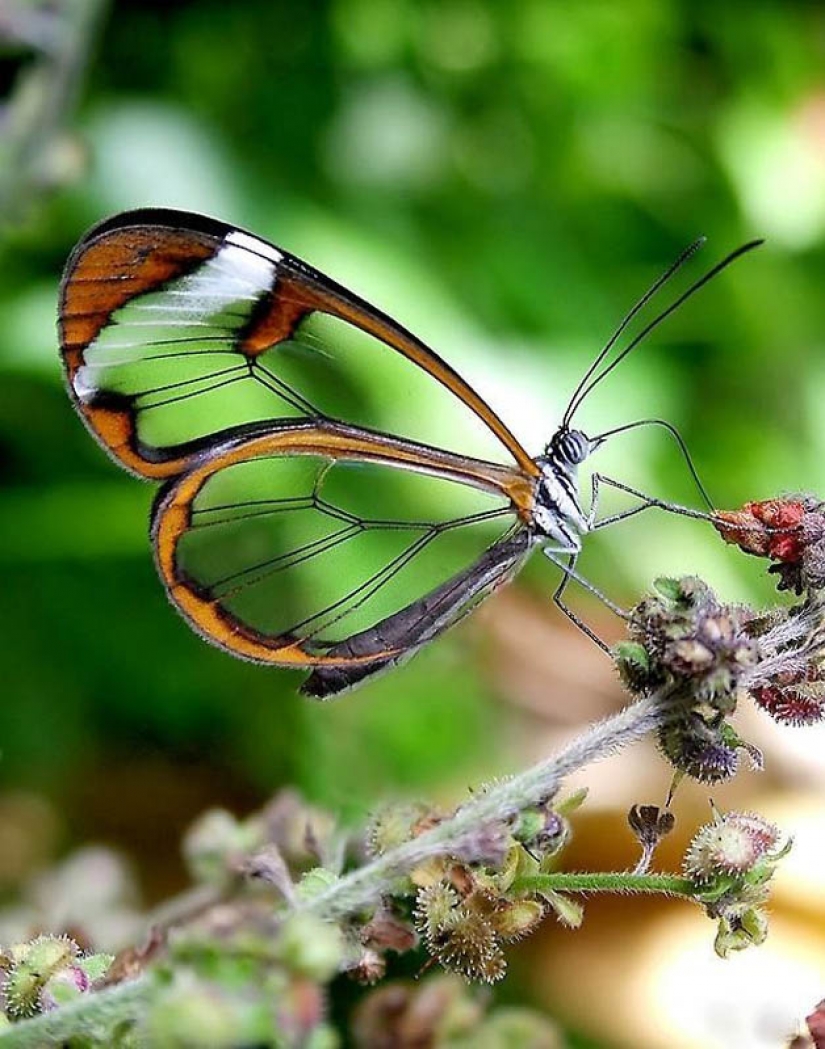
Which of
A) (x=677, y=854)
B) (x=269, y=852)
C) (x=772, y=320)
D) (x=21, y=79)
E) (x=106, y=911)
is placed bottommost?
(x=269, y=852)

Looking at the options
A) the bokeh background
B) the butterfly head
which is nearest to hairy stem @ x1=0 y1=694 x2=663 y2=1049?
the butterfly head

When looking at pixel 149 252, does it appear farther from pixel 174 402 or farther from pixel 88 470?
pixel 88 470

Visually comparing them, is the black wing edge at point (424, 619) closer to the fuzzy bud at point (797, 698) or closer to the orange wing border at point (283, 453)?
the orange wing border at point (283, 453)

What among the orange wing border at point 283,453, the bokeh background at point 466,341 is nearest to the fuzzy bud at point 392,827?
the orange wing border at point 283,453

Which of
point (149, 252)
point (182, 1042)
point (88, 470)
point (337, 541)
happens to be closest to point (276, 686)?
point (88, 470)

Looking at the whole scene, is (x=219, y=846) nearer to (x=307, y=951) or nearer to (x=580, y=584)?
(x=580, y=584)

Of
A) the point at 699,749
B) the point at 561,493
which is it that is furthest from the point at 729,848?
the point at 561,493

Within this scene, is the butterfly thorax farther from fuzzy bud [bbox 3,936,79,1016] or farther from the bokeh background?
the bokeh background
